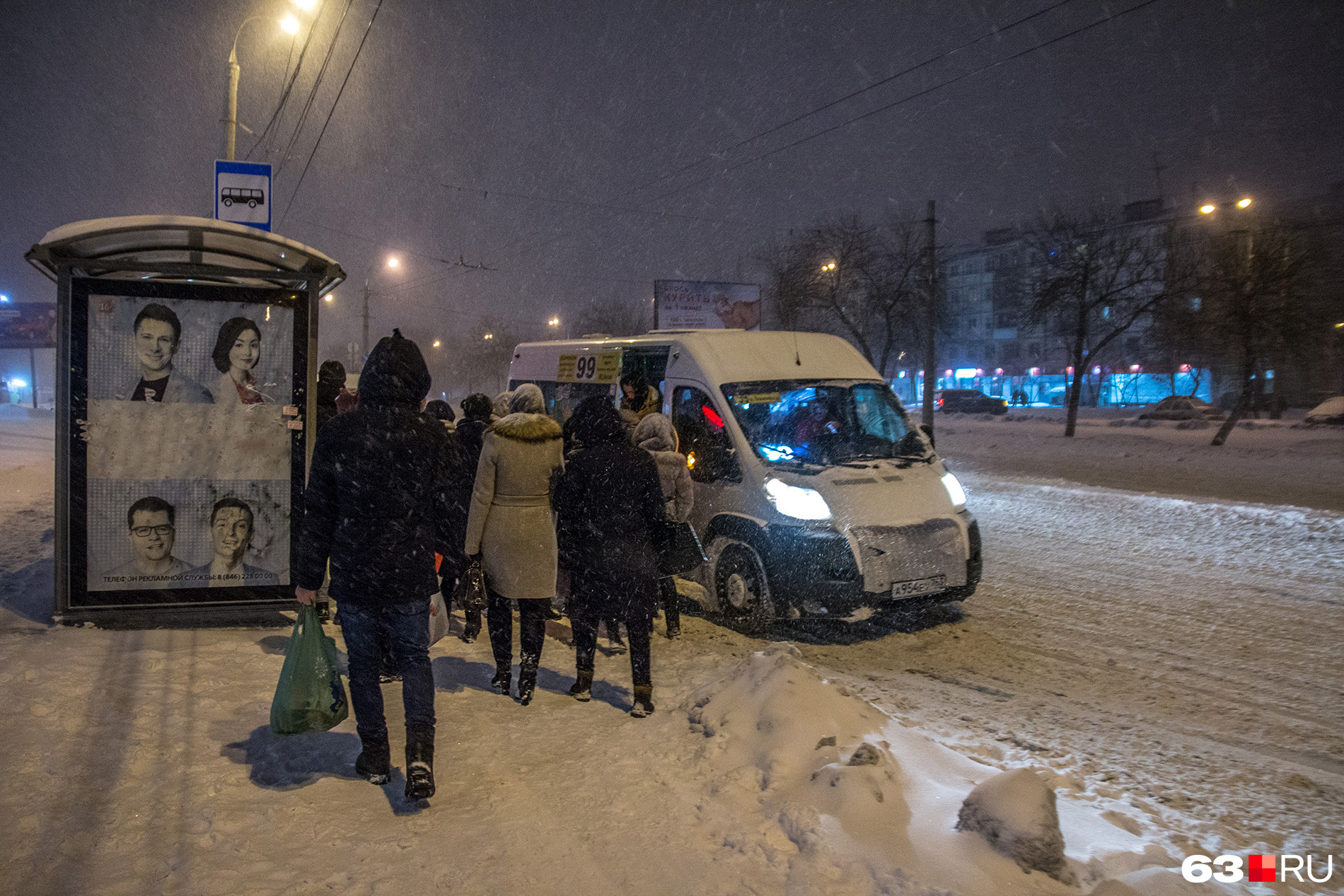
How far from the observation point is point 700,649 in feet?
20.4

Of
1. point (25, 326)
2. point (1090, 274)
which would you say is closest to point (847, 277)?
point (1090, 274)

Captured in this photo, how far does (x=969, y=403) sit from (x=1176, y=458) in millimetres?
30190

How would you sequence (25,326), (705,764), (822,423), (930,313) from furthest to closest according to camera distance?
(25,326) → (930,313) → (822,423) → (705,764)

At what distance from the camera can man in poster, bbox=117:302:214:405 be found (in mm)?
5891

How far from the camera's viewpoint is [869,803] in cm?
330

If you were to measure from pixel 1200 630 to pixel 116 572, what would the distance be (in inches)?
318

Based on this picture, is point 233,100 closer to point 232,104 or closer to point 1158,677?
point 232,104

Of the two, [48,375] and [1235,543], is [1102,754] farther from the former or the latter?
[48,375]

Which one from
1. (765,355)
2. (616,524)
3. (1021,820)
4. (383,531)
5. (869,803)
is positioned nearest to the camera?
(1021,820)

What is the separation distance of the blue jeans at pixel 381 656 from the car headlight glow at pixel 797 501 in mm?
3354

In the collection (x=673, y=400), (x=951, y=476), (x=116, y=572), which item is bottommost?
(x=116, y=572)

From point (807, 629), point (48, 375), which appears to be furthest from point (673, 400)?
point (48, 375)

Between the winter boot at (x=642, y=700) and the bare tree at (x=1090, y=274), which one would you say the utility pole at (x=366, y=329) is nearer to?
the bare tree at (x=1090, y=274)

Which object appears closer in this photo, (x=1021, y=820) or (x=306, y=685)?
(x=1021, y=820)
